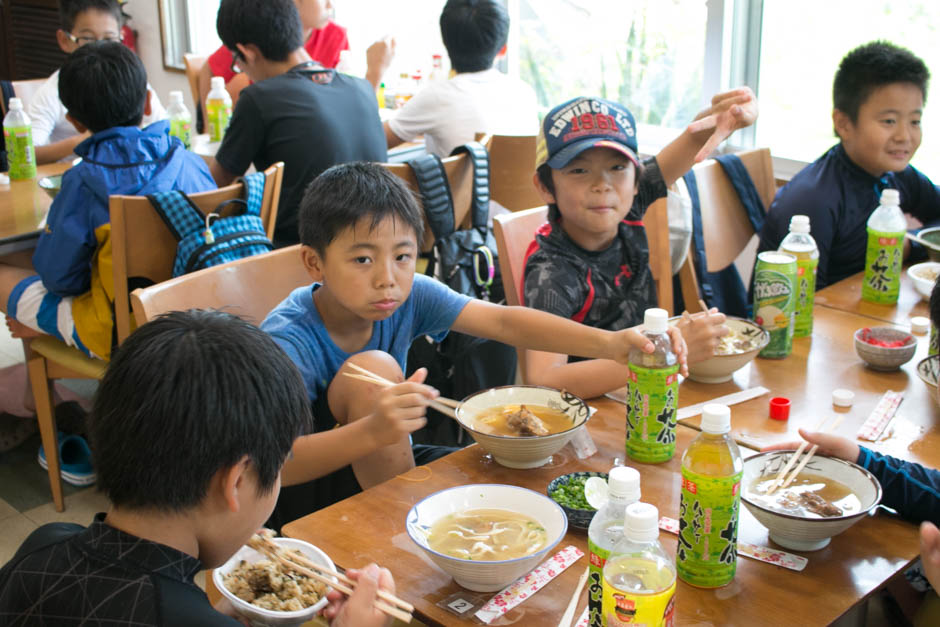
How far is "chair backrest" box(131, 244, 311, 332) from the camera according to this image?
1604mm

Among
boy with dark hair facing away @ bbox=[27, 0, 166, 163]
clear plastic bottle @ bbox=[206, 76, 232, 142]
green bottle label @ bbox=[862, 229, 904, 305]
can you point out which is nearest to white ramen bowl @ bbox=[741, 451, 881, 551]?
green bottle label @ bbox=[862, 229, 904, 305]

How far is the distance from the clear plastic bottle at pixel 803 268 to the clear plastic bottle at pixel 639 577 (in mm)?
1025

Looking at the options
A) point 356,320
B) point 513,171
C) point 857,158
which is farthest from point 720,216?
point 356,320

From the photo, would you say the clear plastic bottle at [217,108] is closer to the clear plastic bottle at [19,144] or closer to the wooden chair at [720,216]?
the clear plastic bottle at [19,144]

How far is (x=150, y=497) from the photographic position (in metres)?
0.95

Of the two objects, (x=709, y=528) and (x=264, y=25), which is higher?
(x=264, y=25)

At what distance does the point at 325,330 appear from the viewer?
1663 millimetres

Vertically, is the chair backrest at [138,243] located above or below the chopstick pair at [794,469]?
above

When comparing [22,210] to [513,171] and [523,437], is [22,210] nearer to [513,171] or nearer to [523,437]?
[513,171]

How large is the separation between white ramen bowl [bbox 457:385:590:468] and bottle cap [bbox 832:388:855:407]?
47cm

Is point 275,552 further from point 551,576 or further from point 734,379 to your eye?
point 734,379

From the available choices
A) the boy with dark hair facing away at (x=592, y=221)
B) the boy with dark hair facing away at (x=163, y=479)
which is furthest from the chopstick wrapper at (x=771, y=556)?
the boy with dark hair facing away at (x=592, y=221)

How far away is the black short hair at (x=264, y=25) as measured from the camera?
114 inches

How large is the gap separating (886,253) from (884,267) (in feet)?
0.12
